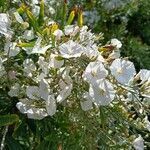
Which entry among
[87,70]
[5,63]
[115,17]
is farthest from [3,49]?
[115,17]

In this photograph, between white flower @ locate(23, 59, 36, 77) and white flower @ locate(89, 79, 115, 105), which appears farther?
white flower @ locate(23, 59, 36, 77)

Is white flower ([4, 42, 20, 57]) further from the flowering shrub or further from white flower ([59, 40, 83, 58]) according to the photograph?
white flower ([59, 40, 83, 58])

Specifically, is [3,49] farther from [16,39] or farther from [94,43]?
[94,43]

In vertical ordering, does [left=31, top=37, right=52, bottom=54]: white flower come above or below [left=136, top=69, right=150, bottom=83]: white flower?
above

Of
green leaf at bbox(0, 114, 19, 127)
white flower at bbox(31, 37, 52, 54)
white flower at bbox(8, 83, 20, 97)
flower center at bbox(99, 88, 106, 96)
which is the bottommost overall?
green leaf at bbox(0, 114, 19, 127)

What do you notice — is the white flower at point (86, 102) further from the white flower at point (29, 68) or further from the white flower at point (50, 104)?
the white flower at point (29, 68)

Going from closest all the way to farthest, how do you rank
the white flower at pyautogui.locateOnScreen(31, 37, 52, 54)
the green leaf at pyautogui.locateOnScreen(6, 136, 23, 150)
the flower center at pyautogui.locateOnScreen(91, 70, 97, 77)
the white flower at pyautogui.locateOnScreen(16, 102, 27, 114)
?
the flower center at pyautogui.locateOnScreen(91, 70, 97, 77)
the white flower at pyautogui.locateOnScreen(31, 37, 52, 54)
the white flower at pyautogui.locateOnScreen(16, 102, 27, 114)
the green leaf at pyautogui.locateOnScreen(6, 136, 23, 150)

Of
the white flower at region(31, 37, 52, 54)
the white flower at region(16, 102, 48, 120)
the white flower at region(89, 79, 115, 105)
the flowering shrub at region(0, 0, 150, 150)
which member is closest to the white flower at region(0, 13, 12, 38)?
the flowering shrub at region(0, 0, 150, 150)
